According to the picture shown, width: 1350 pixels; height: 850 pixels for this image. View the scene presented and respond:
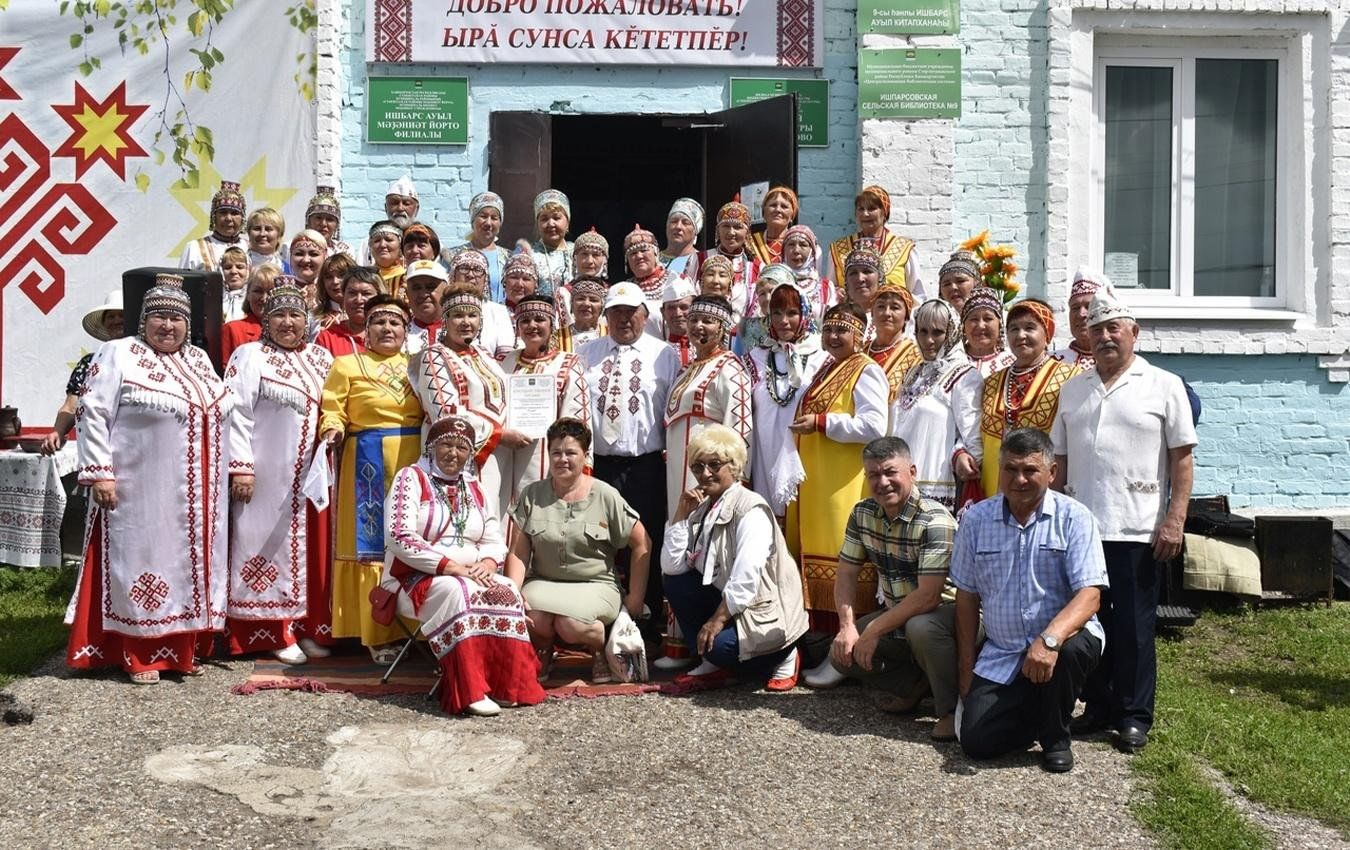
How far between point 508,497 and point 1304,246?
5.94 metres

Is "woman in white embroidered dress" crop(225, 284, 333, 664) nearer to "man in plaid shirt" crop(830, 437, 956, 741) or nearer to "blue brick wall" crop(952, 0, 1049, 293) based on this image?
"man in plaid shirt" crop(830, 437, 956, 741)

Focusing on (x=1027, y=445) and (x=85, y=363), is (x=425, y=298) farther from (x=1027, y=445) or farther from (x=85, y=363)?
(x=1027, y=445)

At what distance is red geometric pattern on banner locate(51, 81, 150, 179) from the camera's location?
390 inches

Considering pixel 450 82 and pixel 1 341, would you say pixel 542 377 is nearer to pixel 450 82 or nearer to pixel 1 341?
pixel 450 82

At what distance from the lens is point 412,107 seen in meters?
9.77

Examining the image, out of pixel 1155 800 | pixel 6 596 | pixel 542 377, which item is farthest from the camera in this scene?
pixel 6 596

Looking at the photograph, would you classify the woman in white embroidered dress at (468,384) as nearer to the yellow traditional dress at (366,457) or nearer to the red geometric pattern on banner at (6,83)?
the yellow traditional dress at (366,457)

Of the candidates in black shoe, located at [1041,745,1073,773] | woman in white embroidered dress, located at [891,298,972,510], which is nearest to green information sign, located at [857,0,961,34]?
woman in white embroidered dress, located at [891,298,972,510]

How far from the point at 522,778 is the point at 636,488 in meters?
2.09

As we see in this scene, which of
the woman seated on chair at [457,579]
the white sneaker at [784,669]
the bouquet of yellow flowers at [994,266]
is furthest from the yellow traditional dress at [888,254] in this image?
the woman seated on chair at [457,579]

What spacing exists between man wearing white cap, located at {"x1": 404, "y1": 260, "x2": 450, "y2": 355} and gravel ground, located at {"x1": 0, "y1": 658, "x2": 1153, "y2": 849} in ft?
6.11

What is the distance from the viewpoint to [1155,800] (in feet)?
16.0

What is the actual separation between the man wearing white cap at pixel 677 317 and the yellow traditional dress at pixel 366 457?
1343 millimetres

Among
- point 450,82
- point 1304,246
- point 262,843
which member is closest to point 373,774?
point 262,843
